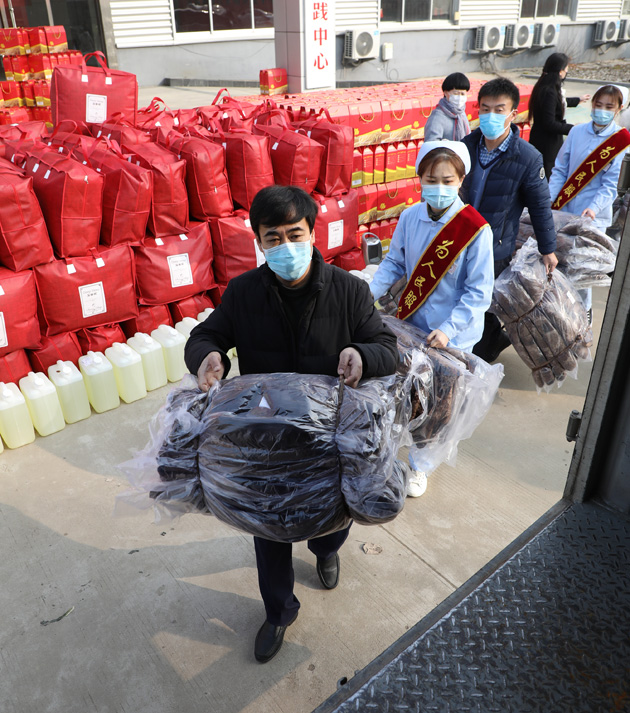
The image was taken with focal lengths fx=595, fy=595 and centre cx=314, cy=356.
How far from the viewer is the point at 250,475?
5.51ft

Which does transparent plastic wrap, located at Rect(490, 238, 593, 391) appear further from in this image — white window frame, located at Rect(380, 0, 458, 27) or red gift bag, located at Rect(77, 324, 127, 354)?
white window frame, located at Rect(380, 0, 458, 27)

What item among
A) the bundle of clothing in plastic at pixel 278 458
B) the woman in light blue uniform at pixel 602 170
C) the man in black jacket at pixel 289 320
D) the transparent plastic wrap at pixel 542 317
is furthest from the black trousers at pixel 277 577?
the woman in light blue uniform at pixel 602 170

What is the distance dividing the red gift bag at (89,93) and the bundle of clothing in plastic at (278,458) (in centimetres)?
457

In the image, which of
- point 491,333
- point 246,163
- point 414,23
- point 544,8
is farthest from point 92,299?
point 544,8

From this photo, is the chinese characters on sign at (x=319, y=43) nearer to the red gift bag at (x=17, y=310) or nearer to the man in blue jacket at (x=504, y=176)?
the man in blue jacket at (x=504, y=176)

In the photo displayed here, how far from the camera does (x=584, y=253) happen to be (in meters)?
4.02

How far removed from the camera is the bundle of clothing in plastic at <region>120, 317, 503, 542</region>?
65.4 inches

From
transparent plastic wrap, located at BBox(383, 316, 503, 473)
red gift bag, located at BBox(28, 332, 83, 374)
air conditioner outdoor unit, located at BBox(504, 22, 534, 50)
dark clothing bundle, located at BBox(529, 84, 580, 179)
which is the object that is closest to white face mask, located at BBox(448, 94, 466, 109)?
dark clothing bundle, located at BBox(529, 84, 580, 179)

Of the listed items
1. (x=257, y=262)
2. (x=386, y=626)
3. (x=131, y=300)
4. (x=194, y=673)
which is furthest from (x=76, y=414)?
(x=386, y=626)

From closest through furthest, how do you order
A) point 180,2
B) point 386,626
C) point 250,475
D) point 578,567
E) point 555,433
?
1. point 578,567
2. point 250,475
3. point 386,626
4. point 555,433
5. point 180,2

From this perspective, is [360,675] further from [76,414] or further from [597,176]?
[597,176]

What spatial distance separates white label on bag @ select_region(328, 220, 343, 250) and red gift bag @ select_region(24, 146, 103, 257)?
1.91 m

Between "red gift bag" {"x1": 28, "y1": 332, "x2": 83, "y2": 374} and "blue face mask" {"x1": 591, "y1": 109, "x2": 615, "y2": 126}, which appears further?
"blue face mask" {"x1": 591, "y1": 109, "x2": 615, "y2": 126}

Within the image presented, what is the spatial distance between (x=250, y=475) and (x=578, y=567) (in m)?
0.90
